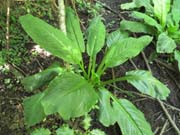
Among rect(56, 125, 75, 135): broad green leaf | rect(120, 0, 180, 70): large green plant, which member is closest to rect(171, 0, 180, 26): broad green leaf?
rect(120, 0, 180, 70): large green plant

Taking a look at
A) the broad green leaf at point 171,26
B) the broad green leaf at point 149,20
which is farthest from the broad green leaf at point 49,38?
the broad green leaf at point 171,26

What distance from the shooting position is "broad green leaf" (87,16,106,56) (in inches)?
91.2

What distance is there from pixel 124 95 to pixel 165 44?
0.51 meters

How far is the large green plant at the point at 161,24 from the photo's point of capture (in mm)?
2621

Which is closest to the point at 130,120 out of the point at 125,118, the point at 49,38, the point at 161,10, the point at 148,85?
the point at 125,118

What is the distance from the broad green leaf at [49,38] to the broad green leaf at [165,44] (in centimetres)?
74

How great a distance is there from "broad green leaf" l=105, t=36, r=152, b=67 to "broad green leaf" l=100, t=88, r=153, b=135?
0.76 ft

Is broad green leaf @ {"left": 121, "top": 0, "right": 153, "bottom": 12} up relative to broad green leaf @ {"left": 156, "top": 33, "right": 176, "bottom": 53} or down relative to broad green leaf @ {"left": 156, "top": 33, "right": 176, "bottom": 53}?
up

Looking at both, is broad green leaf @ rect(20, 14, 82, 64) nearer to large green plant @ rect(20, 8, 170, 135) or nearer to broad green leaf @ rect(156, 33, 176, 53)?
large green plant @ rect(20, 8, 170, 135)

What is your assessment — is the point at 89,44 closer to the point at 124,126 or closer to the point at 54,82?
the point at 54,82

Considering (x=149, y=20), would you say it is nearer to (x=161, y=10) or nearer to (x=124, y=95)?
(x=161, y=10)

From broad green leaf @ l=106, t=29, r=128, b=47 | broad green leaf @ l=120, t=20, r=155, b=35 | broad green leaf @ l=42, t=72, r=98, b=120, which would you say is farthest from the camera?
broad green leaf @ l=120, t=20, r=155, b=35

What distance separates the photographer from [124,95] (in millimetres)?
2477

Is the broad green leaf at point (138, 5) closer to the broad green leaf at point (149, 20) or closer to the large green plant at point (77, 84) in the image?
the broad green leaf at point (149, 20)
